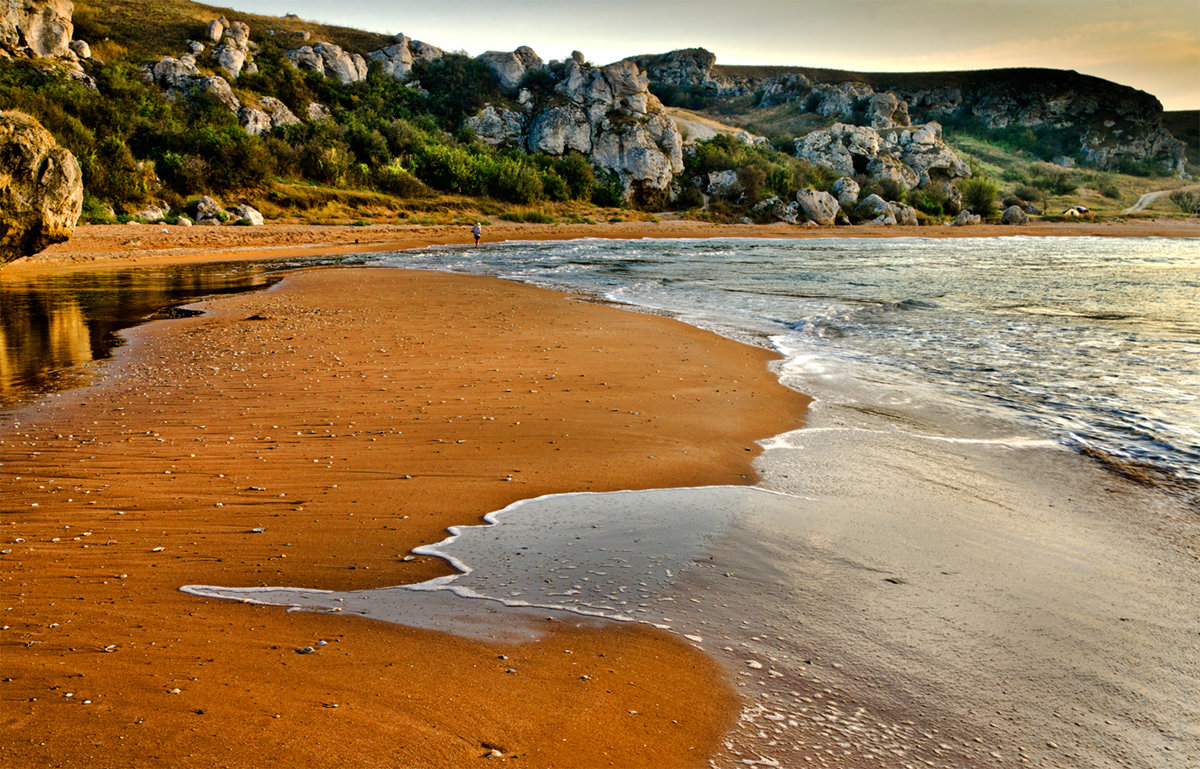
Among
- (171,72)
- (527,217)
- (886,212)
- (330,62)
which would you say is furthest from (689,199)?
(171,72)

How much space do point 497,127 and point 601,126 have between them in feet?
31.1

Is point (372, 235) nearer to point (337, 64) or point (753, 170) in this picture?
point (337, 64)

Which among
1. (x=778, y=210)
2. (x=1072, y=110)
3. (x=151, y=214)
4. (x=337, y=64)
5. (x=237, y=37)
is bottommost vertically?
(x=151, y=214)

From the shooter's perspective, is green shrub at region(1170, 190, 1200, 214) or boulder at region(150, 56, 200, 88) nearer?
boulder at region(150, 56, 200, 88)

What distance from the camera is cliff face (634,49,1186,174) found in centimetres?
11394

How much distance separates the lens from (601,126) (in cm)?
6531

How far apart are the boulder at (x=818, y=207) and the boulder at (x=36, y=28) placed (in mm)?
52162

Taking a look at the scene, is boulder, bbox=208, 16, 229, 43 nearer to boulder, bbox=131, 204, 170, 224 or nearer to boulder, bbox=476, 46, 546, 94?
boulder, bbox=476, 46, 546, 94

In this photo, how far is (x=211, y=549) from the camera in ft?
12.6

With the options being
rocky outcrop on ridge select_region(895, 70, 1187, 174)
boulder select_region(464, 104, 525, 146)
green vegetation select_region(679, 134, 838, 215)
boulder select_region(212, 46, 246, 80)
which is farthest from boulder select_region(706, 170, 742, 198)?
rocky outcrop on ridge select_region(895, 70, 1187, 174)

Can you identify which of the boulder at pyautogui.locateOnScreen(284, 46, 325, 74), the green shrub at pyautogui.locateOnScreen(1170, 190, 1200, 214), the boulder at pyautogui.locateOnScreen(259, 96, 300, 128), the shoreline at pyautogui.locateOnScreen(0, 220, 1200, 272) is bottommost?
the shoreline at pyautogui.locateOnScreen(0, 220, 1200, 272)

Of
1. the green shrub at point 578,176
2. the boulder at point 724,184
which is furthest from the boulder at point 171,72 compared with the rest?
the boulder at point 724,184

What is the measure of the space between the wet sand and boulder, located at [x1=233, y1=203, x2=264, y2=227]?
28587mm

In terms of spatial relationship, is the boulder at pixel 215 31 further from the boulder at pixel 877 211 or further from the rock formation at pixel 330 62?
the boulder at pixel 877 211
